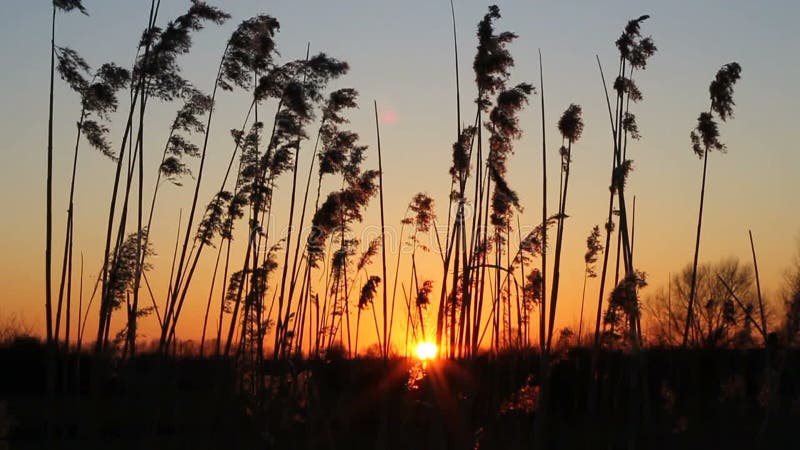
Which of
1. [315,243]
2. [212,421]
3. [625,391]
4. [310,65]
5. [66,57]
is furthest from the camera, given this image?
[625,391]

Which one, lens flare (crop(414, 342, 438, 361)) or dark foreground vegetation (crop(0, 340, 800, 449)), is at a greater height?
lens flare (crop(414, 342, 438, 361))

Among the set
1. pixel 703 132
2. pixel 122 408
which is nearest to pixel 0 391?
pixel 122 408

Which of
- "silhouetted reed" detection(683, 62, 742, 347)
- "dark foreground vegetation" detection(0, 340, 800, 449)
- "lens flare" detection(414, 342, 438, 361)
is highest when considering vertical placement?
"silhouetted reed" detection(683, 62, 742, 347)

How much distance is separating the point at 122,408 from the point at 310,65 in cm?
363

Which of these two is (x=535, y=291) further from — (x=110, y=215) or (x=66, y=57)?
(x=66, y=57)

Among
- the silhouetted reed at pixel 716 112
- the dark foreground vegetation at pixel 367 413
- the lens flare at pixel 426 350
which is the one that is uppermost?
the silhouetted reed at pixel 716 112

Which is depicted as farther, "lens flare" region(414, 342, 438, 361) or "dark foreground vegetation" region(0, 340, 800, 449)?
"lens flare" region(414, 342, 438, 361)

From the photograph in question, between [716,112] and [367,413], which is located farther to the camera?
[367,413]

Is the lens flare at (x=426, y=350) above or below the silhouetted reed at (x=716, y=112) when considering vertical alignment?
below

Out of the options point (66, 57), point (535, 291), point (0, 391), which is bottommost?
point (0, 391)

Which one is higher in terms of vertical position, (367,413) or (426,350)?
(426,350)

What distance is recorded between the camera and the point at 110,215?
6043mm

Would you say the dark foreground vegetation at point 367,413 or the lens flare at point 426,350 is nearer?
the dark foreground vegetation at point 367,413

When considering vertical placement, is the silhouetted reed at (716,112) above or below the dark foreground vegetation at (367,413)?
above
